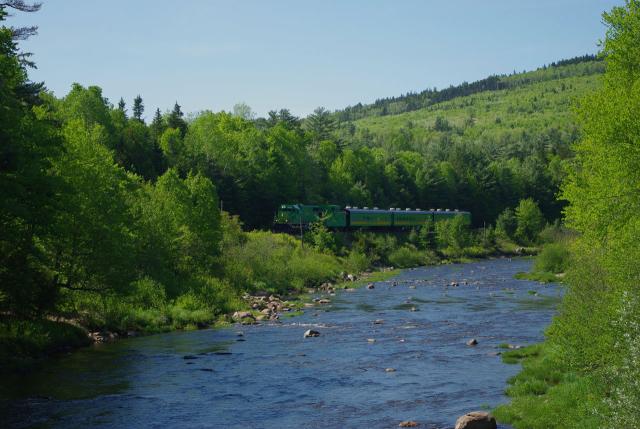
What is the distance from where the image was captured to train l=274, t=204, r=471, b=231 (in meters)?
82.8

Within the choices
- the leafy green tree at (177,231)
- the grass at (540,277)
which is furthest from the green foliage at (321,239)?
the leafy green tree at (177,231)

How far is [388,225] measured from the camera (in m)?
95.6

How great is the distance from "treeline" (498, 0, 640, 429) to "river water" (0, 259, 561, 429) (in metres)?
1.91

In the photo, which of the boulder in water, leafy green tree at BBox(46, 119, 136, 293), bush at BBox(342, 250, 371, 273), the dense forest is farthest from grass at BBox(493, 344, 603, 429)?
bush at BBox(342, 250, 371, 273)

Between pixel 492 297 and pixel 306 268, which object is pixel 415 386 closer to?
pixel 492 297

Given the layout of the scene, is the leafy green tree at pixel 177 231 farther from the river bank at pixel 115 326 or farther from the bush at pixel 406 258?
the bush at pixel 406 258

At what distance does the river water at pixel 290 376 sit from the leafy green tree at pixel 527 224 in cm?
7226

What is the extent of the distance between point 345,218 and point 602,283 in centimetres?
6763

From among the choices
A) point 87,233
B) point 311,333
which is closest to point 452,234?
point 311,333

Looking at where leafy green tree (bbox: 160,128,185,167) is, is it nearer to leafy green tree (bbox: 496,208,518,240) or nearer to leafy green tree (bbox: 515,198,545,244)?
leafy green tree (bbox: 496,208,518,240)

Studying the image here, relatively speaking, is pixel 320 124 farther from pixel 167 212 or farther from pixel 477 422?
pixel 477 422

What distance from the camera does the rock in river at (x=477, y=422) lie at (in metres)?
18.0

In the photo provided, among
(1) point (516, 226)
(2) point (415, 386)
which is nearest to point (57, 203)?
(2) point (415, 386)

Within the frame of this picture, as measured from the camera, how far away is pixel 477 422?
59.4 ft
